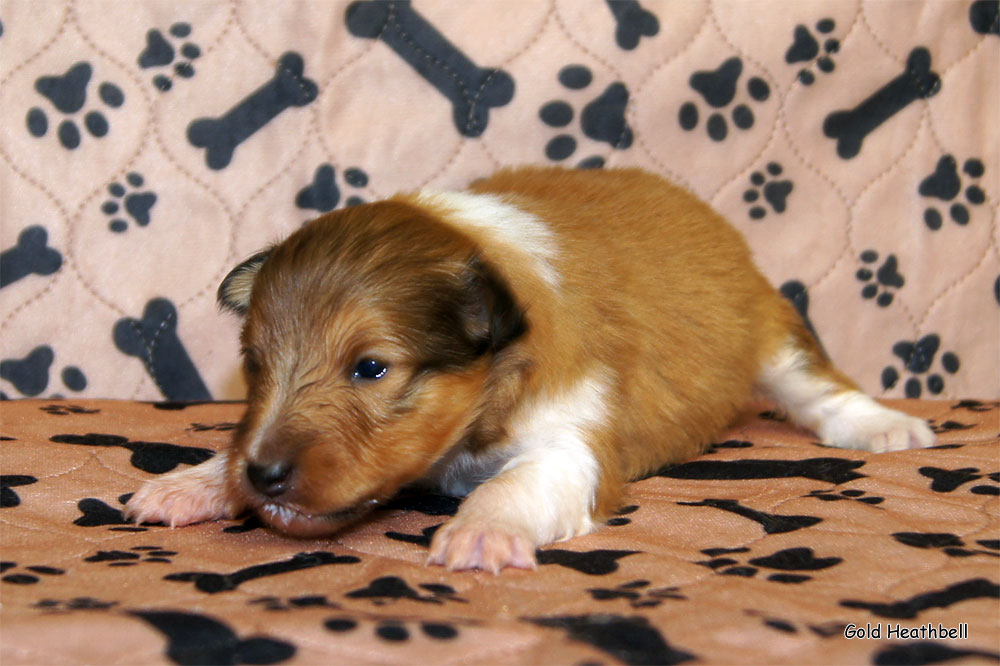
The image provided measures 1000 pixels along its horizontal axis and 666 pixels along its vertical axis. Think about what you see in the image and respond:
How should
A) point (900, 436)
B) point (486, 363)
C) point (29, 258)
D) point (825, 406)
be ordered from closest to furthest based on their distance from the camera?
1. point (486, 363)
2. point (900, 436)
3. point (825, 406)
4. point (29, 258)

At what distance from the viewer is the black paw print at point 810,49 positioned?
13.1 ft

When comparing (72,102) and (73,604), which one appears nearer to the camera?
(73,604)

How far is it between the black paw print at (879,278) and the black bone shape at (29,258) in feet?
9.69

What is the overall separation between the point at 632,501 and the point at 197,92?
215 centimetres

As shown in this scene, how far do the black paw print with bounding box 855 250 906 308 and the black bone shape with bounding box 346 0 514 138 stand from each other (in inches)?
59.8

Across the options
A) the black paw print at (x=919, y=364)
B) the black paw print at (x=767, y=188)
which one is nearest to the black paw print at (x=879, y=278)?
the black paw print at (x=919, y=364)

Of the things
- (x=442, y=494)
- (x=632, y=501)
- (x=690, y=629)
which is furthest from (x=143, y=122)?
(x=690, y=629)

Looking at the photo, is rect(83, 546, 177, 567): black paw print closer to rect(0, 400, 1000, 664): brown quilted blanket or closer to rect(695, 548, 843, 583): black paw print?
rect(0, 400, 1000, 664): brown quilted blanket

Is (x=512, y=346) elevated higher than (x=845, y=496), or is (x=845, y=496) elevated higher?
(x=512, y=346)

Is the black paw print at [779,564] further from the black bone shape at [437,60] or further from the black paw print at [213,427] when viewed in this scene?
the black bone shape at [437,60]

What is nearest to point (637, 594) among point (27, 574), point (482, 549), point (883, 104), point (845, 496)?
point (482, 549)

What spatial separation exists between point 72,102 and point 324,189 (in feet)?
2.92

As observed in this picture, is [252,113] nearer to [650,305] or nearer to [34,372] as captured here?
[34,372]

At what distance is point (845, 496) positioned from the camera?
2.59 m
